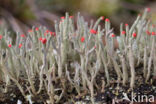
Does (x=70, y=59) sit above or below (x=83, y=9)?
below

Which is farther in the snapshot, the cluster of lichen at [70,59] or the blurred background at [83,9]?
the blurred background at [83,9]

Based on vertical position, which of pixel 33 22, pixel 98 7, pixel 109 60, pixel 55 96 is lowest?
pixel 55 96

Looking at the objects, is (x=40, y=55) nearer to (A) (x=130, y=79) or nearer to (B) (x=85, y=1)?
(A) (x=130, y=79)

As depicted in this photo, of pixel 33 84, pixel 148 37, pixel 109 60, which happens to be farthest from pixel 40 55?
pixel 148 37

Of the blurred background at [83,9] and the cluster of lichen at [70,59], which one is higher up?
the blurred background at [83,9]

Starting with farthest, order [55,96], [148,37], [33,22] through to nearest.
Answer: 1. [33,22]
2. [148,37]
3. [55,96]

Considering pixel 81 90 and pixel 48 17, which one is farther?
pixel 48 17

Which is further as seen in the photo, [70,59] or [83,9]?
[83,9]

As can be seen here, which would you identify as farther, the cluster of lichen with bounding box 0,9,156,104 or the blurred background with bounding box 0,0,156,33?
the blurred background with bounding box 0,0,156,33

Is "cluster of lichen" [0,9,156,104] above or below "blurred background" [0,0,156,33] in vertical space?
below

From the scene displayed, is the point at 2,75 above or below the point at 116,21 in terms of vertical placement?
below

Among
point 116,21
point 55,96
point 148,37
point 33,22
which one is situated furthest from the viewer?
point 116,21
